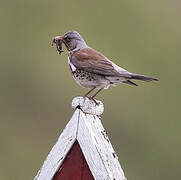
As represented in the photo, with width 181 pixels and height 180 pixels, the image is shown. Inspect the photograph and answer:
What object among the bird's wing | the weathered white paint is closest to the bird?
the bird's wing

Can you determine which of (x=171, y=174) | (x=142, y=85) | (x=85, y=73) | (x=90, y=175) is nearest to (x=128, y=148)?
(x=171, y=174)

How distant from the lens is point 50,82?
49.6 feet

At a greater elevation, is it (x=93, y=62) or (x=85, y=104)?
(x=93, y=62)

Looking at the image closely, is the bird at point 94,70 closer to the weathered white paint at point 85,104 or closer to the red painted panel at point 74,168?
the weathered white paint at point 85,104

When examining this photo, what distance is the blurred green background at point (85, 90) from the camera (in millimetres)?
12977

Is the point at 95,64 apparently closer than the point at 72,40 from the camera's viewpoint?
Yes

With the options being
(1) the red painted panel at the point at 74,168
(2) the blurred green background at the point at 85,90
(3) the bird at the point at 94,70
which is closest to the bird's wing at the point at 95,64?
(3) the bird at the point at 94,70

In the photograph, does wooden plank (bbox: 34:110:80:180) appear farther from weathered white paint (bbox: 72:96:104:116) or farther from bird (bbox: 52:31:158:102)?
bird (bbox: 52:31:158:102)

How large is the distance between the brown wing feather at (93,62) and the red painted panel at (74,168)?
1468 mm

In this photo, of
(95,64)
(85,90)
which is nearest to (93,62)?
(95,64)

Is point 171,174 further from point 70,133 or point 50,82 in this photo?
point 70,133

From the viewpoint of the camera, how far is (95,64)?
20.6 ft

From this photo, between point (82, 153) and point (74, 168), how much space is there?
11 cm

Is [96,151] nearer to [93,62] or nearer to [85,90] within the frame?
[93,62]
